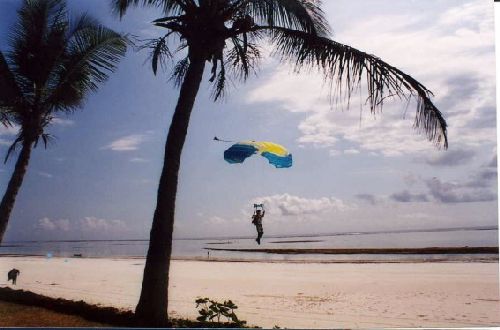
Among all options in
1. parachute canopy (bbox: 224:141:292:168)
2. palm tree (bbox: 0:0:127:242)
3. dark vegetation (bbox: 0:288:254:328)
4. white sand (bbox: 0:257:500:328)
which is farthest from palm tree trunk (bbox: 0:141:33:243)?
parachute canopy (bbox: 224:141:292:168)

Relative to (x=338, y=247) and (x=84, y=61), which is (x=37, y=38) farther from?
(x=338, y=247)

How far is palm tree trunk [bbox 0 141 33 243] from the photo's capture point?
22.7 ft

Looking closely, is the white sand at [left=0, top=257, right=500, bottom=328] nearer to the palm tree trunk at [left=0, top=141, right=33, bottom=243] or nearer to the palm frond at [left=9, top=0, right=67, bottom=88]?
the palm tree trunk at [left=0, top=141, right=33, bottom=243]

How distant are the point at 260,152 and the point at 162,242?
8.10 ft

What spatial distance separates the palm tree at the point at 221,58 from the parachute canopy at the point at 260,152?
1.59 m

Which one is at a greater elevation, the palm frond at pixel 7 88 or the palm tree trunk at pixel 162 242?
the palm frond at pixel 7 88

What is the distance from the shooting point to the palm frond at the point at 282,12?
5750 millimetres

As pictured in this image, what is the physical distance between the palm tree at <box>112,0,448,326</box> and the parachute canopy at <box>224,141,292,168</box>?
159 centimetres

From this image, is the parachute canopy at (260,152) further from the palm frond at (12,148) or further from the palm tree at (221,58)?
the palm frond at (12,148)

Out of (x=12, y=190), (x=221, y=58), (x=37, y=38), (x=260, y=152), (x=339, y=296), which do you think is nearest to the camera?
(x=221, y=58)

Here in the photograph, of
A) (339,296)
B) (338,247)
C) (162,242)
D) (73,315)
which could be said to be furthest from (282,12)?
(338,247)

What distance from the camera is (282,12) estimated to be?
5.83 meters

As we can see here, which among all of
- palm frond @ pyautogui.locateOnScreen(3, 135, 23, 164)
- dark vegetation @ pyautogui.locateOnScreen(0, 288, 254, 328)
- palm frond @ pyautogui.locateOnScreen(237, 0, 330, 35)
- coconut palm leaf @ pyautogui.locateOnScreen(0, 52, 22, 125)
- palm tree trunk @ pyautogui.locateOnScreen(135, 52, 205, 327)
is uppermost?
palm frond @ pyautogui.locateOnScreen(237, 0, 330, 35)

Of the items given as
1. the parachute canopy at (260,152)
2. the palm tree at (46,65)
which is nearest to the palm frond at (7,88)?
the palm tree at (46,65)
